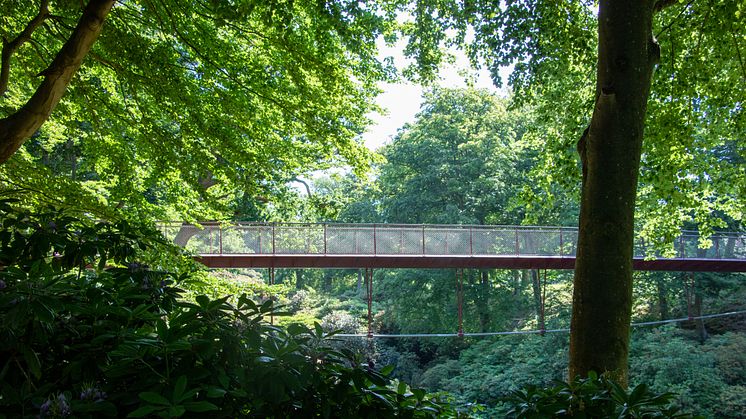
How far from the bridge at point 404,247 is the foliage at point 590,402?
10.4 metres

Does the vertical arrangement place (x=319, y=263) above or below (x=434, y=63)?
below

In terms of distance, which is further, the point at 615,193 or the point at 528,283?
the point at 528,283

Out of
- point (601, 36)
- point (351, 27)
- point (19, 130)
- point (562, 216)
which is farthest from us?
point (562, 216)

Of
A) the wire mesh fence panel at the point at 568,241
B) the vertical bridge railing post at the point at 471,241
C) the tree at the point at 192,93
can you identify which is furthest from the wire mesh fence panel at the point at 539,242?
the tree at the point at 192,93

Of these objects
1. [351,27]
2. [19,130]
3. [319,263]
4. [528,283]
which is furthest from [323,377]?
[528,283]

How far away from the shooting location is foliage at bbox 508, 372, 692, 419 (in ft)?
3.91

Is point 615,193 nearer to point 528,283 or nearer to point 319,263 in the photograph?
point 319,263

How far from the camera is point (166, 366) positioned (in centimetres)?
109

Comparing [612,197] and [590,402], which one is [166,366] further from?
[612,197]

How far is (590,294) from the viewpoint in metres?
2.61

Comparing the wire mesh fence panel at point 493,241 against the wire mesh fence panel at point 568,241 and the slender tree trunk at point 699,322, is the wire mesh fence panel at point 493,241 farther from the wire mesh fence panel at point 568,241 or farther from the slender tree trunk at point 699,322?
the slender tree trunk at point 699,322

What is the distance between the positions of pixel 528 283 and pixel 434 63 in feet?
54.4

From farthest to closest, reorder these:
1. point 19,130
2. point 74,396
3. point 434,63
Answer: point 434,63 < point 19,130 < point 74,396

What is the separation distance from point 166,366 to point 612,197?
7.20 ft
